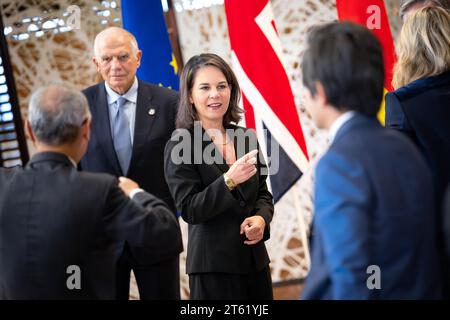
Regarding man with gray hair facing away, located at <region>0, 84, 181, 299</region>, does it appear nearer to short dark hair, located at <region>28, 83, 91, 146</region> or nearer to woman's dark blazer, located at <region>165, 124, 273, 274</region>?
short dark hair, located at <region>28, 83, 91, 146</region>

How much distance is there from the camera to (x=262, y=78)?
3.93m

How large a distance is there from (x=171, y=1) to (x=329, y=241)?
3.80m

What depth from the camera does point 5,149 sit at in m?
4.80

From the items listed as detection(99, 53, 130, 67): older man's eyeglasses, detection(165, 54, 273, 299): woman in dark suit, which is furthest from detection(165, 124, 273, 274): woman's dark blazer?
detection(99, 53, 130, 67): older man's eyeglasses

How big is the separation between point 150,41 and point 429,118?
2.08 meters

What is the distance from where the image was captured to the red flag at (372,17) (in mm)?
3859

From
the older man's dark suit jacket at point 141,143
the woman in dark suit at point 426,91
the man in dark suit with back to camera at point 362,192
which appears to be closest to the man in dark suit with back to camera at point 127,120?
the older man's dark suit jacket at point 141,143

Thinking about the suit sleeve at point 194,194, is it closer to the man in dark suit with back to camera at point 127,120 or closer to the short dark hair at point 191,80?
the short dark hair at point 191,80

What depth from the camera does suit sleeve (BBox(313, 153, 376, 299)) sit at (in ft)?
4.95

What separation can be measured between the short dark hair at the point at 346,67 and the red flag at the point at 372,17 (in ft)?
7.45

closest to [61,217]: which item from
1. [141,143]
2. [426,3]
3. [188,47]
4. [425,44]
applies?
[141,143]

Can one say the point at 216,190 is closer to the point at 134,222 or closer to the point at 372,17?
the point at 134,222

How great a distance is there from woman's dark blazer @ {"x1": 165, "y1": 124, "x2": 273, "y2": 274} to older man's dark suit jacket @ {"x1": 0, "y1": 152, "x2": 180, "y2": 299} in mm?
629
